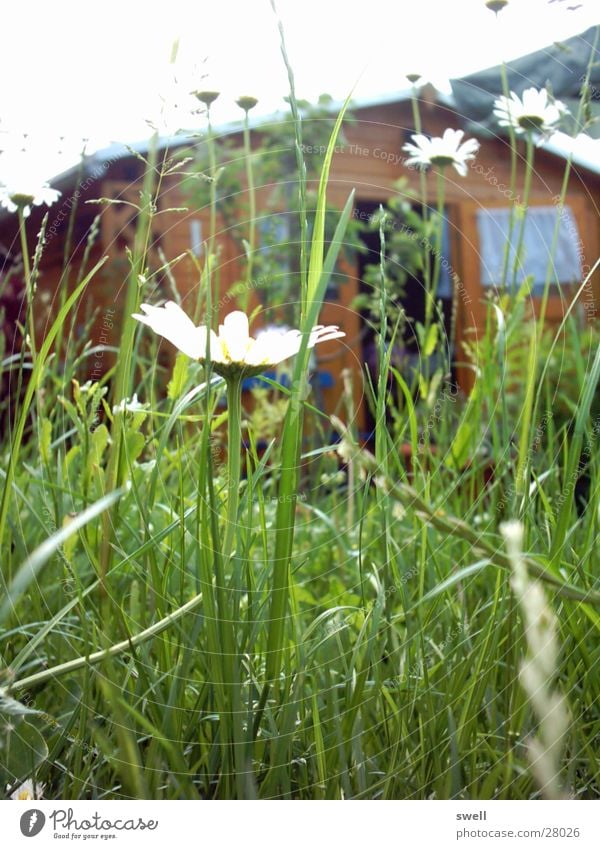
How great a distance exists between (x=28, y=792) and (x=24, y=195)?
16.4 inches

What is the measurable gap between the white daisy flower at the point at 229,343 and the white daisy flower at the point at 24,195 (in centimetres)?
19

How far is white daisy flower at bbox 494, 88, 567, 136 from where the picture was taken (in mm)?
681

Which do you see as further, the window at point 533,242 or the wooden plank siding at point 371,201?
the wooden plank siding at point 371,201

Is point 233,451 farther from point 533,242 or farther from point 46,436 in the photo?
point 533,242

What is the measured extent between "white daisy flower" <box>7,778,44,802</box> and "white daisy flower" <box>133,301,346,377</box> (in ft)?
0.88

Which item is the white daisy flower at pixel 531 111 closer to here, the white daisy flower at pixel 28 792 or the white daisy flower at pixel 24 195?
the white daisy flower at pixel 24 195

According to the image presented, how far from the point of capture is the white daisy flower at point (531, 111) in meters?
0.68

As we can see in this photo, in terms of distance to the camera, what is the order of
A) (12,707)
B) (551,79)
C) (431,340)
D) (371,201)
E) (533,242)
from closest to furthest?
(12,707) → (551,79) → (431,340) → (533,242) → (371,201)

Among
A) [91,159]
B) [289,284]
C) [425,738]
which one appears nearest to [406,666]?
[425,738]

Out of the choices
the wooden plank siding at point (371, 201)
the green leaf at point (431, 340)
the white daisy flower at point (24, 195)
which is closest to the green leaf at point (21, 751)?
the white daisy flower at point (24, 195)

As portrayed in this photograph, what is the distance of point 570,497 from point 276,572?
0.20 meters

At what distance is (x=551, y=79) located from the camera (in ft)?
2.28

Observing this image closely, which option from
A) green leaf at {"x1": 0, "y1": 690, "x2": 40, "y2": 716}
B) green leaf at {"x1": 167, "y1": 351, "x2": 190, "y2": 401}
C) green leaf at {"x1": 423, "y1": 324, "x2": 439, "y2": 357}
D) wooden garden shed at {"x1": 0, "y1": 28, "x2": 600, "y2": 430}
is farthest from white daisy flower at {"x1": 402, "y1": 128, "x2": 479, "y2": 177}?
green leaf at {"x1": 0, "y1": 690, "x2": 40, "y2": 716}

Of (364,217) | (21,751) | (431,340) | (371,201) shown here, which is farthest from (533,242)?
(21,751)
